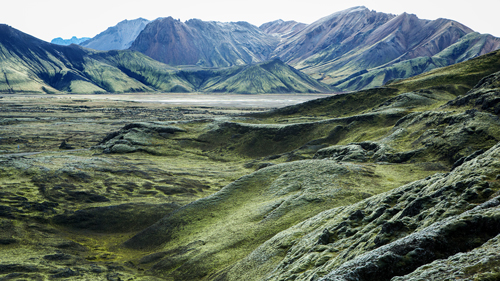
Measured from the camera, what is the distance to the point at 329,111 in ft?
454

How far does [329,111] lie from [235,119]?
38683 mm

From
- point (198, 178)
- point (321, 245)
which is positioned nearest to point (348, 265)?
point (321, 245)

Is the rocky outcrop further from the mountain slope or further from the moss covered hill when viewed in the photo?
the mountain slope

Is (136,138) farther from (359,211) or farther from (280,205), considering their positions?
(359,211)

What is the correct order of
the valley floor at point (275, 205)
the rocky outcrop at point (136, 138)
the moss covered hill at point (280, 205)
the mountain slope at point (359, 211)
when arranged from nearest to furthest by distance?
the mountain slope at point (359, 211) → the moss covered hill at point (280, 205) → the valley floor at point (275, 205) → the rocky outcrop at point (136, 138)

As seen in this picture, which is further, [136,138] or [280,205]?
[136,138]

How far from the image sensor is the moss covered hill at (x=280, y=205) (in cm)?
1750

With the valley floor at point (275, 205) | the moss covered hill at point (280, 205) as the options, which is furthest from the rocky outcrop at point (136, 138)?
the moss covered hill at point (280, 205)

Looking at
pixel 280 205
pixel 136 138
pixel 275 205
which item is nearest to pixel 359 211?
pixel 280 205

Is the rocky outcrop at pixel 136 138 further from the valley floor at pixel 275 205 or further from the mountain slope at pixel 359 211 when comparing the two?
the mountain slope at pixel 359 211

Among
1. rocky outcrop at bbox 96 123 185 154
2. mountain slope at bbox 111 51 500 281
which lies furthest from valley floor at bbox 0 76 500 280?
rocky outcrop at bbox 96 123 185 154

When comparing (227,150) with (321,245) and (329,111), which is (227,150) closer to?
(329,111)

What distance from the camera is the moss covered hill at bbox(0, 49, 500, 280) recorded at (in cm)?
1750

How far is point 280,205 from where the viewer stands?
44.0 m
